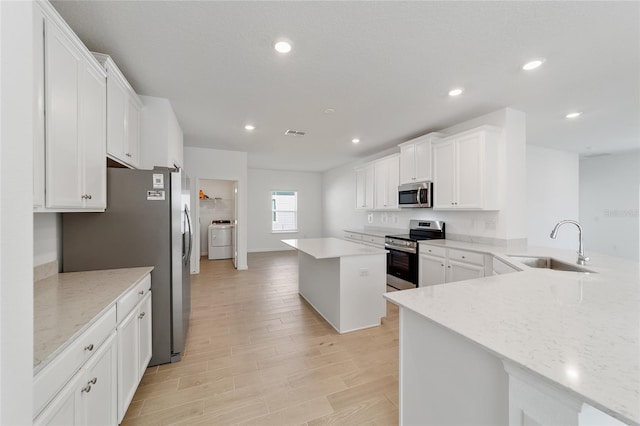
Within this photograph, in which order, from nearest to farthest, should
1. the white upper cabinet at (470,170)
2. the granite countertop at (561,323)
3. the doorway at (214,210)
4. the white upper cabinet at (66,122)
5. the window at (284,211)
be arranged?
the granite countertop at (561,323) → the white upper cabinet at (66,122) → the white upper cabinet at (470,170) → the doorway at (214,210) → the window at (284,211)

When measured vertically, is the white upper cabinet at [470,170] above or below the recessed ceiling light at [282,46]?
below

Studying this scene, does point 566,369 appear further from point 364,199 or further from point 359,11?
point 364,199

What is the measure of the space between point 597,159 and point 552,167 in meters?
1.85

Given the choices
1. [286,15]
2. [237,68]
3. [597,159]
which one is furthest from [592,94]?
[597,159]

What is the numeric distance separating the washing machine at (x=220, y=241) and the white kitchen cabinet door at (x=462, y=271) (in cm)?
553

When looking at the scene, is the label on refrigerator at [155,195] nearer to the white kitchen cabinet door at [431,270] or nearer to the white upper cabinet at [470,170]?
the white kitchen cabinet door at [431,270]

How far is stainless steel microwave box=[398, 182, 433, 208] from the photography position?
385 cm

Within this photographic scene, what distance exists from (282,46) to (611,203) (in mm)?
7609

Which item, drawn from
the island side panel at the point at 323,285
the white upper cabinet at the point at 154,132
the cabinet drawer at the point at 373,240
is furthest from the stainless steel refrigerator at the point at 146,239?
the cabinet drawer at the point at 373,240

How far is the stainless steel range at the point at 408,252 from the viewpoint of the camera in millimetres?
3867

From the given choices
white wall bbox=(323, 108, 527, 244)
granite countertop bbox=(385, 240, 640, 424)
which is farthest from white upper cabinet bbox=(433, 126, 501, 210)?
granite countertop bbox=(385, 240, 640, 424)

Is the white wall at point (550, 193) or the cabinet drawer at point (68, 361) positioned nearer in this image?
the cabinet drawer at point (68, 361)

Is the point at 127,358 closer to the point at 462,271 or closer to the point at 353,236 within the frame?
the point at 462,271

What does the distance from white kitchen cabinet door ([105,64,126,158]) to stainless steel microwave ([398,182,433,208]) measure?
379 centimetres
